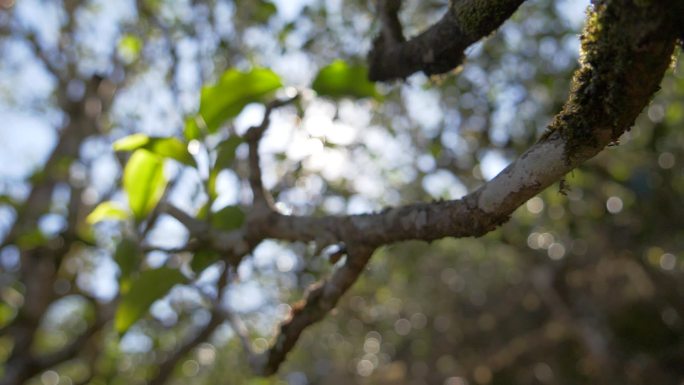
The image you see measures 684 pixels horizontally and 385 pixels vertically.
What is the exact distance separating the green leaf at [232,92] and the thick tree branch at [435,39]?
0.40 m

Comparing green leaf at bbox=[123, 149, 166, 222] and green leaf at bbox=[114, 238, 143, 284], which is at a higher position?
green leaf at bbox=[123, 149, 166, 222]

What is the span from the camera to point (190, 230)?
2277mm

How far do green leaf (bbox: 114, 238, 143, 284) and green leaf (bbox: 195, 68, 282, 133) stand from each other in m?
0.55

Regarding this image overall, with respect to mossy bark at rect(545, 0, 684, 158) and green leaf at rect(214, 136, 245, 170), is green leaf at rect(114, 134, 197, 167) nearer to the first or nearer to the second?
green leaf at rect(214, 136, 245, 170)

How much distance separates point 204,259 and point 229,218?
0.53 ft

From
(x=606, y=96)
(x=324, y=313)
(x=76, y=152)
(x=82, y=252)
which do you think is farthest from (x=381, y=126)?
(x=606, y=96)

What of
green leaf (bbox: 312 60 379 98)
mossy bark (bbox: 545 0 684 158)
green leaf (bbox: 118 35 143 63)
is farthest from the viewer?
green leaf (bbox: 118 35 143 63)

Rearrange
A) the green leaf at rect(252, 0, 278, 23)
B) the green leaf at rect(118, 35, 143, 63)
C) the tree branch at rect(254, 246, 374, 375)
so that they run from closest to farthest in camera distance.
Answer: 1. the tree branch at rect(254, 246, 374, 375)
2. the green leaf at rect(252, 0, 278, 23)
3. the green leaf at rect(118, 35, 143, 63)

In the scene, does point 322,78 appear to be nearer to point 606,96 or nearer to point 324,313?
point 324,313

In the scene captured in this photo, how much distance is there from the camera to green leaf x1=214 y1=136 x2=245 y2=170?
88.7 inches

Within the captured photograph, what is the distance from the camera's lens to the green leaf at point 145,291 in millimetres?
2311

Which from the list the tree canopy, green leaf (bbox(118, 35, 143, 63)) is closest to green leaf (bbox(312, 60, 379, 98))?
the tree canopy

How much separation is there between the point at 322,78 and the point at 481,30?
801 millimetres

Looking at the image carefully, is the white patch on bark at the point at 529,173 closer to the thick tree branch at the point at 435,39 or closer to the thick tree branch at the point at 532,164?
the thick tree branch at the point at 532,164
